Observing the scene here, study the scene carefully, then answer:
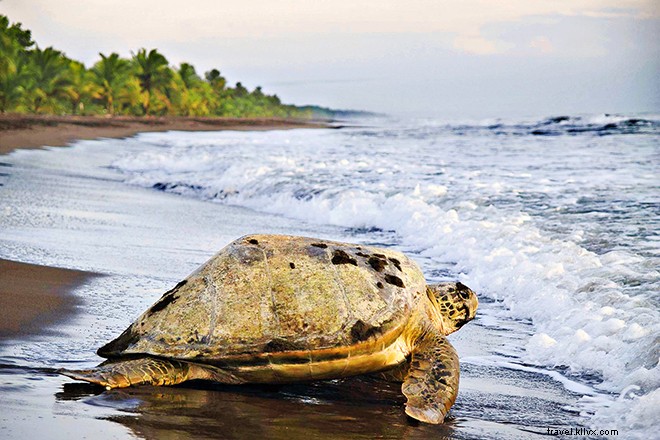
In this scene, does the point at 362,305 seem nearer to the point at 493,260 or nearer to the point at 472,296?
the point at 472,296

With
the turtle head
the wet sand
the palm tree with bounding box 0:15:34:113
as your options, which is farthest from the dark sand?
the palm tree with bounding box 0:15:34:113

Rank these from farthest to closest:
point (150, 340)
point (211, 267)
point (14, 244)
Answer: point (14, 244) → point (211, 267) → point (150, 340)

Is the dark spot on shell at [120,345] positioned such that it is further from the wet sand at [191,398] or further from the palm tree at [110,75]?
the palm tree at [110,75]

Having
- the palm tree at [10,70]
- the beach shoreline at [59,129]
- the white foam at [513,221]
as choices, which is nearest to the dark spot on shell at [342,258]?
the white foam at [513,221]

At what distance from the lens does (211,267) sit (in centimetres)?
395

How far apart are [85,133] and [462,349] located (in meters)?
38.6

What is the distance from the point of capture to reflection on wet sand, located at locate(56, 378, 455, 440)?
3119mm

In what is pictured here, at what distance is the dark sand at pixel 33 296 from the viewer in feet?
14.7

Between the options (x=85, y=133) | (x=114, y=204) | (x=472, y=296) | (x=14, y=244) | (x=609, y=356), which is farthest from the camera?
(x=85, y=133)

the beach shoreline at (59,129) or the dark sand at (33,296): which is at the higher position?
the beach shoreline at (59,129)

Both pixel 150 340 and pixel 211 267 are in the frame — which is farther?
pixel 211 267

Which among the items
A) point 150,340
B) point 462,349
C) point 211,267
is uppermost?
point 211,267

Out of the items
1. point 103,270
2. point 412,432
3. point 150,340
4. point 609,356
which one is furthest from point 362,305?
point 103,270

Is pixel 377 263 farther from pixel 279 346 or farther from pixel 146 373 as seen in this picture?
pixel 146 373
